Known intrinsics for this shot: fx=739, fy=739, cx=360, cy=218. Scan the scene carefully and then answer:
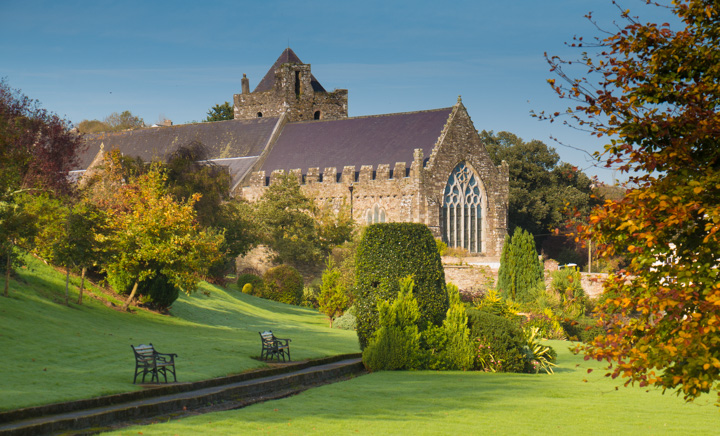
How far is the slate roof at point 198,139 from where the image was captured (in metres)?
55.9

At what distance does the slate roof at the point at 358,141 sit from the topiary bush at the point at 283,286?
11968 mm

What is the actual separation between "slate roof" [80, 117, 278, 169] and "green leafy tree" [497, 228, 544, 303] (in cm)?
2567

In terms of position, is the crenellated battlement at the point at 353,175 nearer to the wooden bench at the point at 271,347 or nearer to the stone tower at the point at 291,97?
the stone tower at the point at 291,97

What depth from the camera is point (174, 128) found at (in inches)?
2382

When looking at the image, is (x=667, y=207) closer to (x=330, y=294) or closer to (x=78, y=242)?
(x=78, y=242)

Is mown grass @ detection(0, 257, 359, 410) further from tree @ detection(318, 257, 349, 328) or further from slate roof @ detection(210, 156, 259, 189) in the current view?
slate roof @ detection(210, 156, 259, 189)

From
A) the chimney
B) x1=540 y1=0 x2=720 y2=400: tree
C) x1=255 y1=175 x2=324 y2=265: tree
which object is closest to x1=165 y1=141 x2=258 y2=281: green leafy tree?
x1=255 y1=175 x2=324 y2=265: tree

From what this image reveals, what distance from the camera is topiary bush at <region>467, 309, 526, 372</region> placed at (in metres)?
16.9

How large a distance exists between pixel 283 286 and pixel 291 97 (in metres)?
24.7

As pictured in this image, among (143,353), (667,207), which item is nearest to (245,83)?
(143,353)

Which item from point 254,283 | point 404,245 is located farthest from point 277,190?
point 404,245

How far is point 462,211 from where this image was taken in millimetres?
47531

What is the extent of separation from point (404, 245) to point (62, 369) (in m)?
8.12

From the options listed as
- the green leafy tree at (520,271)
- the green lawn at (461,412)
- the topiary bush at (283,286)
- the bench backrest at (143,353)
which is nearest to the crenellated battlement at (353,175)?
the topiary bush at (283,286)
